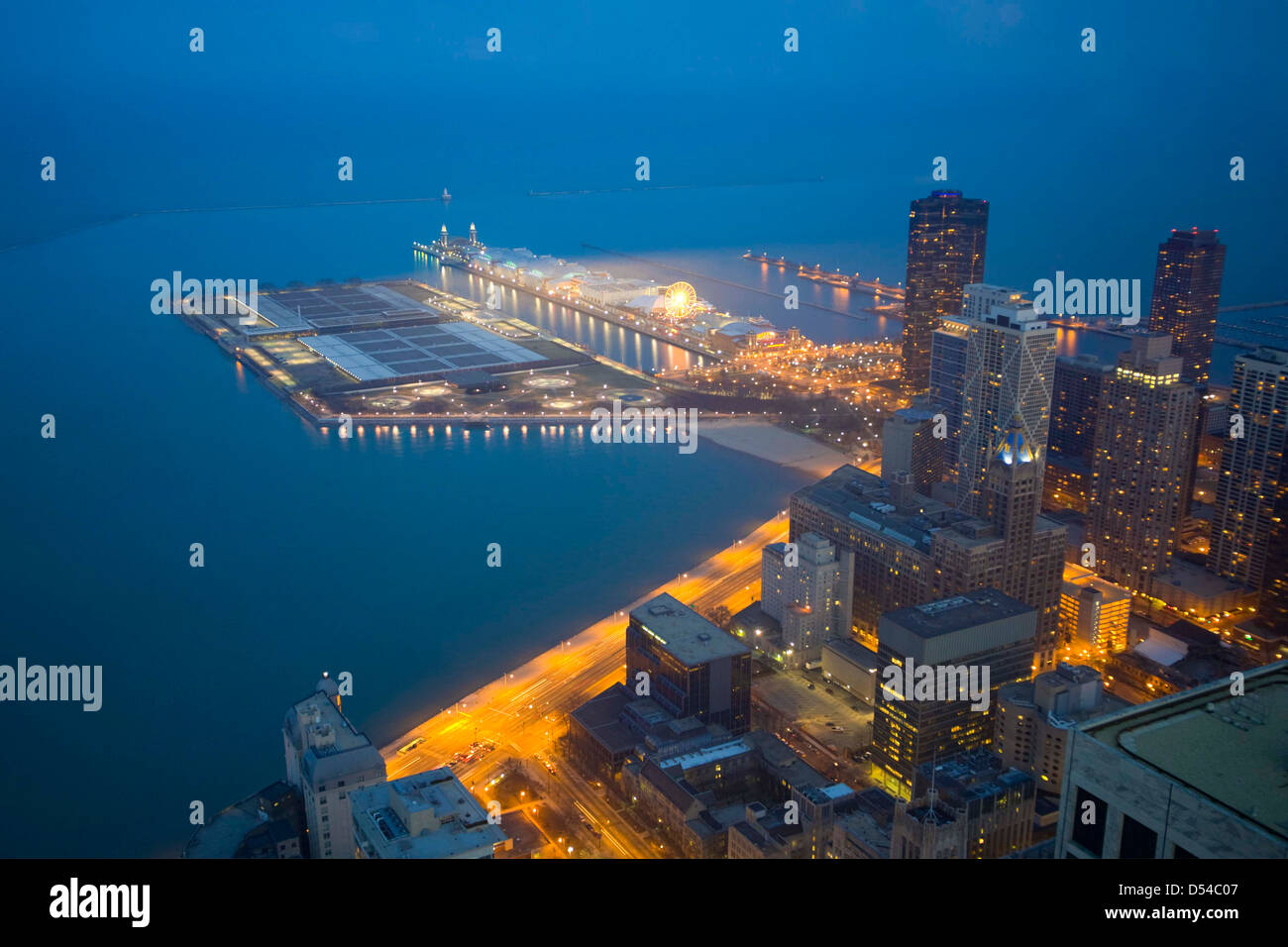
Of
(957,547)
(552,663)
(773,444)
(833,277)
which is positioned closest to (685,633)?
(552,663)

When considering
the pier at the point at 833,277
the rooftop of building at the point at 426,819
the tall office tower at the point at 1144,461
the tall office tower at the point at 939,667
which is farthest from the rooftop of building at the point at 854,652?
the pier at the point at 833,277

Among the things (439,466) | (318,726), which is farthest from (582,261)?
(318,726)

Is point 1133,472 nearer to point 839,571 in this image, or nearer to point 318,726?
point 839,571

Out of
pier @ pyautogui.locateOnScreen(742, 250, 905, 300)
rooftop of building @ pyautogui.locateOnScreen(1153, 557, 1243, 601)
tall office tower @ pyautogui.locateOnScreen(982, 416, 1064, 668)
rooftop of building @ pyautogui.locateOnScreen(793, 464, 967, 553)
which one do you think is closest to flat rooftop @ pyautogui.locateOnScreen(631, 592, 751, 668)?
rooftop of building @ pyautogui.locateOnScreen(793, 464, 967, 553)

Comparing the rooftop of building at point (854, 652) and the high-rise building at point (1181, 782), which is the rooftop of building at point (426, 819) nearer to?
the high-rise building at point (1181, 782)

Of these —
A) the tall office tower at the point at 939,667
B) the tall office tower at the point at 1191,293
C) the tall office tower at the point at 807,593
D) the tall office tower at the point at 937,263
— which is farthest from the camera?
the tall office tower at the point at 937,263

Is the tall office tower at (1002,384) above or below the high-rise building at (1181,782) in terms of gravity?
below

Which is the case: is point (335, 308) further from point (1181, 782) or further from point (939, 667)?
point (1181, 782)

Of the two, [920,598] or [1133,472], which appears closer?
[920,598]
